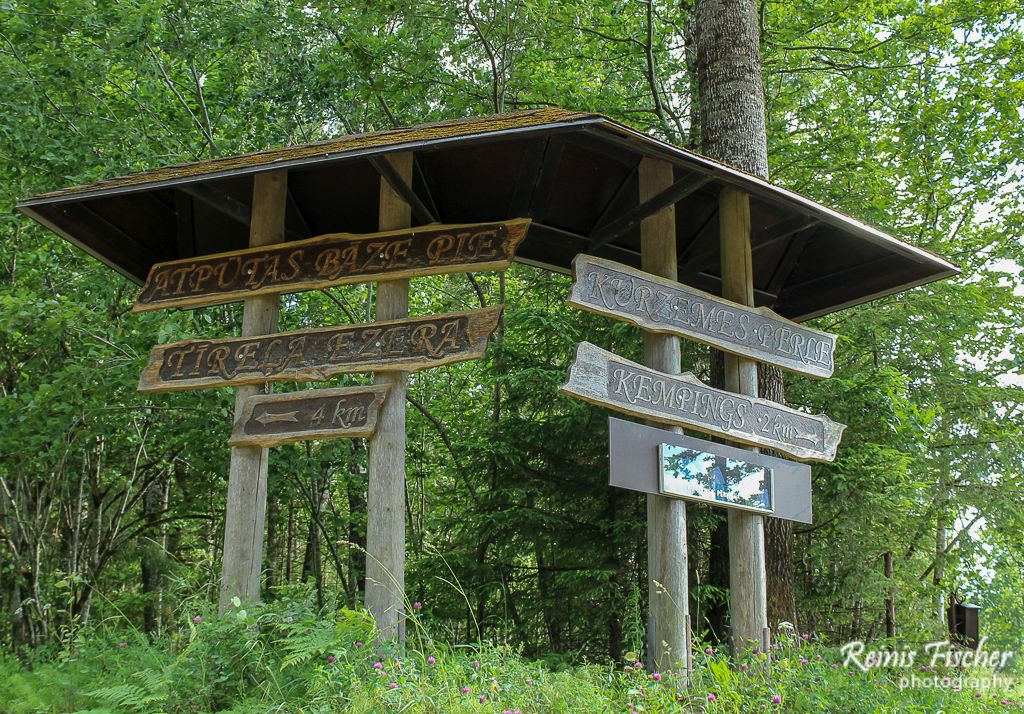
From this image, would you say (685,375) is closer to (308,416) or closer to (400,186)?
(400,186)

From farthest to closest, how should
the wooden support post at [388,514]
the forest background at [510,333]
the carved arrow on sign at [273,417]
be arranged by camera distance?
the forest background at [510,333], the carved arrow on sign at [273,417], the wooden support post at [388,514]

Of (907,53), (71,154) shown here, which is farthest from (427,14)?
(907,53)

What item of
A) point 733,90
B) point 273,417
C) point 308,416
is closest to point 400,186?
point 308,416

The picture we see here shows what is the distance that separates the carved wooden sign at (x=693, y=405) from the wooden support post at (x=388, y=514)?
1.15 metres

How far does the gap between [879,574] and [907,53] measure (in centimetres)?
763

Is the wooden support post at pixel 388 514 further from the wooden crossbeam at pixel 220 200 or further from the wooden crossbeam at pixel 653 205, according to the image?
the wooden crossbeam at pixel 653 205

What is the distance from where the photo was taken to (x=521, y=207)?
24.0 feet

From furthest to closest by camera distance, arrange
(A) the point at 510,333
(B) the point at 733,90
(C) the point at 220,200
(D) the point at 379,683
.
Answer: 1. (A) the point at 510,333
2. (B) the point at 733,90
3. (C) the point at 220,200
4. (D) the point at 379,683

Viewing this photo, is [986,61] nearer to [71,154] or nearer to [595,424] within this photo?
[595,424]

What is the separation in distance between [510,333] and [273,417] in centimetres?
593

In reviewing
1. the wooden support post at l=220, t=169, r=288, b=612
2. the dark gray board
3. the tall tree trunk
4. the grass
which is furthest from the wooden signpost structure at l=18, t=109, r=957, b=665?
the tall tree trunk

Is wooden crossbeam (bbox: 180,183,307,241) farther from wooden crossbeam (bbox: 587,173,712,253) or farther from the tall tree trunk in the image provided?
the tall tree trunk

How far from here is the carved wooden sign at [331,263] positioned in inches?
244

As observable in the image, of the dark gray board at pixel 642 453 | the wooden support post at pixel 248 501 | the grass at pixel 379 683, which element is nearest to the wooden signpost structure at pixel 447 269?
the wooden support post at pixel 248 501
